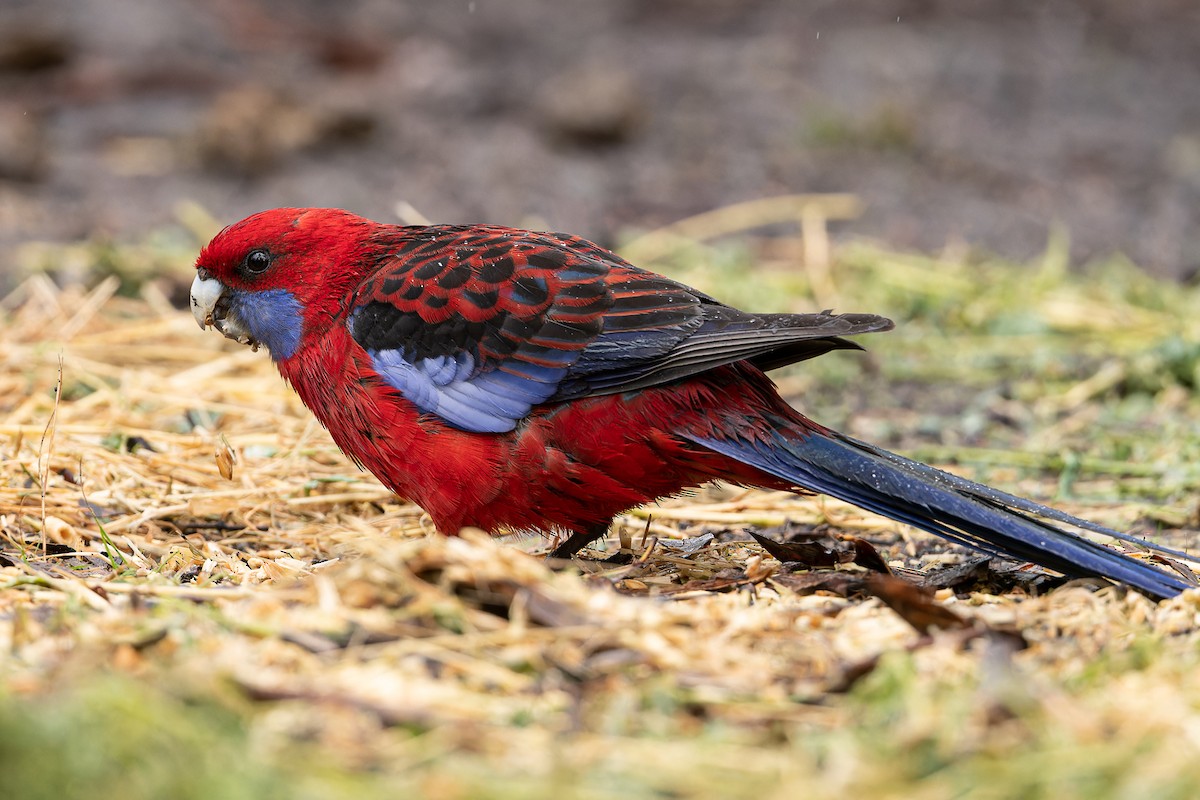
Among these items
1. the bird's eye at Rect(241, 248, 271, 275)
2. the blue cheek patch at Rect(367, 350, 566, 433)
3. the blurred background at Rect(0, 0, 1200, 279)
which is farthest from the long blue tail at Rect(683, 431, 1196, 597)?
the blurred background at Rect(0, 0, 1200, 279)

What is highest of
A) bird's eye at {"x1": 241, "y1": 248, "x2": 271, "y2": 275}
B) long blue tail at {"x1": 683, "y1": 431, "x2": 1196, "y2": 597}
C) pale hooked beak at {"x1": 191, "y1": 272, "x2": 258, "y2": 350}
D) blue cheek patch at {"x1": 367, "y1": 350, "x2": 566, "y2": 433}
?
bird's eye at {"x1": 241, "y1": 248, "x2": 271, "y2": 275}

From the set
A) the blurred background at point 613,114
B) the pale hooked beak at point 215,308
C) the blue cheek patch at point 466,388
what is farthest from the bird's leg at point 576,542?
the blurred background at point 613,114

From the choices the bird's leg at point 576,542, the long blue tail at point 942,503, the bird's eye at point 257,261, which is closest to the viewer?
the long blue tail at point 942,503

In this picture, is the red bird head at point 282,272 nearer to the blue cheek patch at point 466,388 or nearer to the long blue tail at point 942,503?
the blue cheek patch at point 466,388

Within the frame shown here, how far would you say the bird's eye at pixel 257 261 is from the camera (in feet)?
13.6

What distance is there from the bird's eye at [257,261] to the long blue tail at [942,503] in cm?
151

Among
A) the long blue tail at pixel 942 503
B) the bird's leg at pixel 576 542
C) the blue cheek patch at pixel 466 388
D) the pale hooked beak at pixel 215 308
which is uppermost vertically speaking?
the pale hooked beak at pixel 215 308

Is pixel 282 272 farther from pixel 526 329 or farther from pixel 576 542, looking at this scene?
pixel 576 542

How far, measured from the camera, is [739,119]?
9.95 metres

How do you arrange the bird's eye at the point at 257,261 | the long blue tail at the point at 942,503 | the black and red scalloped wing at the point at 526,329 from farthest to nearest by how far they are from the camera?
1. the bird's eye at the point at 257,261
2. the black and red scalloped wing at the point at 526,329
3. the long blue tail at the point at 942,503

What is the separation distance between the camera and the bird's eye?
13.6 feet

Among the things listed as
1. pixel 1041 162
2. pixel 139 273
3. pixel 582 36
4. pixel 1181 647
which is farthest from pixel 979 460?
pixel 582 36

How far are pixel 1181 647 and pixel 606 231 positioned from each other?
220 inches

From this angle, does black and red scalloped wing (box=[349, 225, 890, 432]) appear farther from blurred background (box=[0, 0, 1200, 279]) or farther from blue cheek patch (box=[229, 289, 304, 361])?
blurred background (box=[0, 0, 1200, 279])
